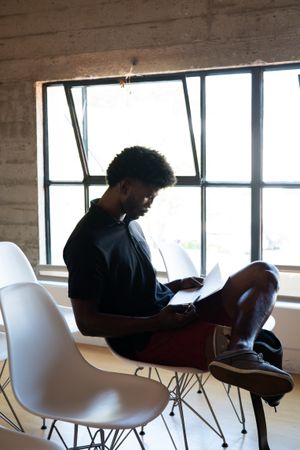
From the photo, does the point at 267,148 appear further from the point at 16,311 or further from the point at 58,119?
the point at 16,311

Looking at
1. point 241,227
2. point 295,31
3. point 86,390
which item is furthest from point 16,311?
point 295,31

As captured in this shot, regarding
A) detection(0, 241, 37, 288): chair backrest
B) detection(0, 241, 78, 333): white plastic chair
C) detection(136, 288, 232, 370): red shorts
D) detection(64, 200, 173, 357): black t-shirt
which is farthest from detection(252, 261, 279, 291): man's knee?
detection(0, 241, 37, 288): chair backrest

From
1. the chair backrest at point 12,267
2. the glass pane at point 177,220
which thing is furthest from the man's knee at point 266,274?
the glass pane at point 177,220

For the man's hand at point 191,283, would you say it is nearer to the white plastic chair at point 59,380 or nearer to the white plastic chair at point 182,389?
the white plastic chair at point 182,389

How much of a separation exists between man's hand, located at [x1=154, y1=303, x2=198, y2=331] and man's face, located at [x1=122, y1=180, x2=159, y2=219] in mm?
445

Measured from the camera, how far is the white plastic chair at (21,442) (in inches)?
50.4

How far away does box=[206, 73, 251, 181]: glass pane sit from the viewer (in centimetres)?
412

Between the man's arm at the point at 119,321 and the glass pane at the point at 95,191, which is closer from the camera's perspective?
the man's arm at the point at 119,321

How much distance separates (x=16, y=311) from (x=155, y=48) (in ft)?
8.88

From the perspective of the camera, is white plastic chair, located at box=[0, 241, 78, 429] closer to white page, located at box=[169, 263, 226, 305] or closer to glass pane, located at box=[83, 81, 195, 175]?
white page, located at box=[169, 263, 226, 305]

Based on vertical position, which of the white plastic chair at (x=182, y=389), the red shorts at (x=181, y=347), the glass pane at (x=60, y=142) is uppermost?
the glass pane at (x=60, y=142)

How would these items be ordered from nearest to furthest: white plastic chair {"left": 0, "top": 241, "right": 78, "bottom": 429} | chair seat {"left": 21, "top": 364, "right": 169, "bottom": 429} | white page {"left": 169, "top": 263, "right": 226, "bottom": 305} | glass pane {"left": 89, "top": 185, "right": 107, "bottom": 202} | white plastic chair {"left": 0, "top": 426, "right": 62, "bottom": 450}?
white plastic chair {"left": 0, "top": 426, "right": 62, "bottom": 450}, chair seat {"left": 21, "top": 364, "right": 169, "bottom": 429}, white page {"left": 169, "top": 263, "right": 226, "bottom": 305}, white plastic chair {"left": 0, "top": 241, "right": 78, "bottom": 429}, glass pane {"left": 89, "top": 185, "right": 107, "bottom": 202}

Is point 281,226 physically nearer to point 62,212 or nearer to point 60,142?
point 62,212

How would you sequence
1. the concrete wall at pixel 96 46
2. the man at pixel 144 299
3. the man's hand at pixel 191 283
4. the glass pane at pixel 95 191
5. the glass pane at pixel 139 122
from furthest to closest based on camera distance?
the glass pane at pixel 95 191
the glass pane at pixel 139 122
the concrete wall at pixel 96 46
the man's hand at pixel 191 283
the man at pixel 144 299
